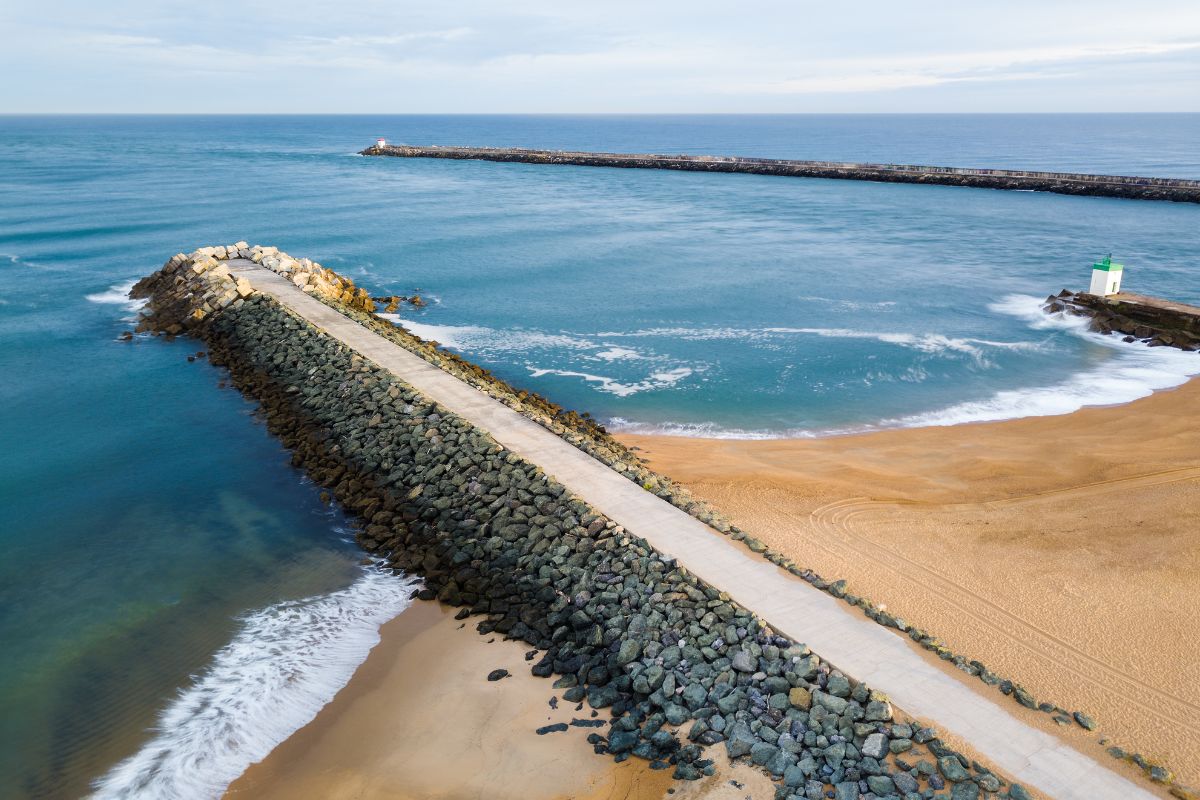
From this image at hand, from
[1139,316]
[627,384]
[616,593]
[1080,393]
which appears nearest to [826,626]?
[616,593]

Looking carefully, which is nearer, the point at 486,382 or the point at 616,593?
the point at 616,593

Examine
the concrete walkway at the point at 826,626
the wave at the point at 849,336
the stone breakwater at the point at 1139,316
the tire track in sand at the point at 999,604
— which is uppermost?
the stone breakwater at the point at 1139,316

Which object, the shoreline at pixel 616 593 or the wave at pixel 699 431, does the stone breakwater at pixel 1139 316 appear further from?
the shoreline at pixel 616 593

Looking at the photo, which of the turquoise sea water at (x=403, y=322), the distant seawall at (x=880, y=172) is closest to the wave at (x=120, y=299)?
the turquoise sea water at (x=403, y=322)

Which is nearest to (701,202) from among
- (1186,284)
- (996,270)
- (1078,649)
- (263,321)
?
(996,270)

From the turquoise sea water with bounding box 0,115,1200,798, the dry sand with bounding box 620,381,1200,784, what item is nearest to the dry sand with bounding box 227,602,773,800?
the turquoise sea water with bounding box 0,115,1200,798

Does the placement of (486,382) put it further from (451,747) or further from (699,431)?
(451,747)

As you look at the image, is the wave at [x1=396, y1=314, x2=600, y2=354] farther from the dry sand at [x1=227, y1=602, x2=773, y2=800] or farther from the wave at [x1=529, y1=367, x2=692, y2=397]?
the dry sand at [x1=227, y1=602, x2=773, y2=800]
